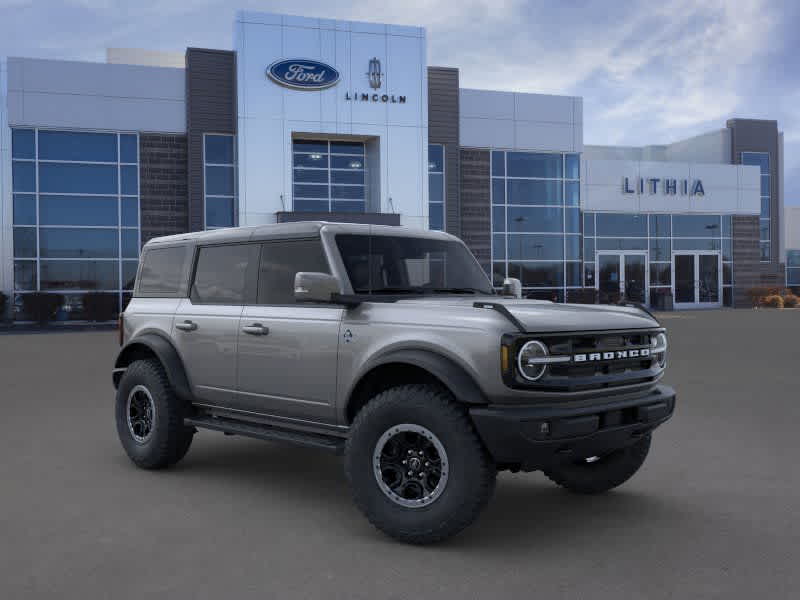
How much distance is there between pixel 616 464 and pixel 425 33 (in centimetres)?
2773

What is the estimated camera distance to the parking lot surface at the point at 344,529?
4.10 m

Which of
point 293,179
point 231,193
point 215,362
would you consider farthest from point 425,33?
point 215,362

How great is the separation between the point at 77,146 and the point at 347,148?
9.78m

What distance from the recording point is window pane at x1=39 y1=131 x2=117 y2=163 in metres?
28.7

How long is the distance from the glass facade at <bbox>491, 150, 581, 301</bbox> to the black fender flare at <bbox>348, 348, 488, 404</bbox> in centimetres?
2934

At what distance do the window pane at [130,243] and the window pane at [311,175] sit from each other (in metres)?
6.25

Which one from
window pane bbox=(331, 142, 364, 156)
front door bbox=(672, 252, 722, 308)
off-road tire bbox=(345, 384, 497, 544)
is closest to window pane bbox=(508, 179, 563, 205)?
window pane bbox=(331, 142, 364, 156)

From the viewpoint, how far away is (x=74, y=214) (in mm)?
29188

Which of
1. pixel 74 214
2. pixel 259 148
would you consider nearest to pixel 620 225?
pixel 259 148

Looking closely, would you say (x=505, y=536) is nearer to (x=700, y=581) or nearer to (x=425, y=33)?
(x=700, y=581)

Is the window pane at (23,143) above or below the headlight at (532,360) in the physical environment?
above

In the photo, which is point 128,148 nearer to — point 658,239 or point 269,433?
point 658,239

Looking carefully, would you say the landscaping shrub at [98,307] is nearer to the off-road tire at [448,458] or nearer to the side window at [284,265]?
the side window at [284,265]

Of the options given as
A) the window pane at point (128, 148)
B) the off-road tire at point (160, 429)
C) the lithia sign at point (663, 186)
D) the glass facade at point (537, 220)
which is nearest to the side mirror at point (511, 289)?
the off-road tire at point (160, 429)
